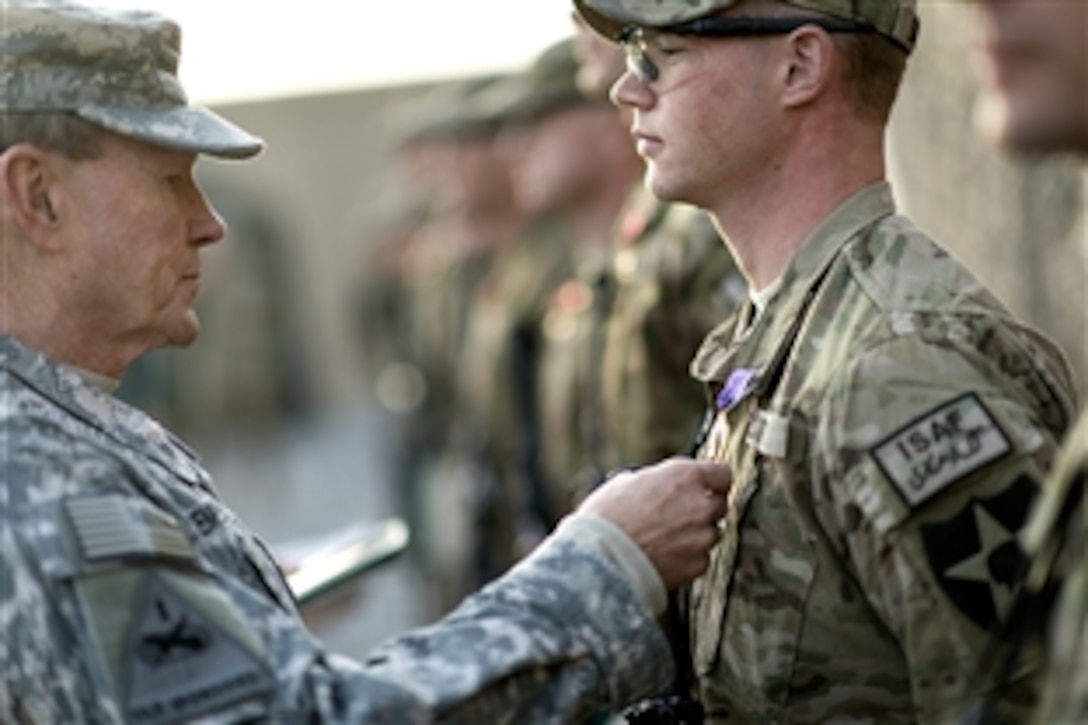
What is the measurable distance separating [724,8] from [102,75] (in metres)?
0.97

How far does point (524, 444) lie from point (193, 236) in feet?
17.3

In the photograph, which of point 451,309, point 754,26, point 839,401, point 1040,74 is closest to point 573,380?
point 451,309

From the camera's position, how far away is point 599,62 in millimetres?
5438

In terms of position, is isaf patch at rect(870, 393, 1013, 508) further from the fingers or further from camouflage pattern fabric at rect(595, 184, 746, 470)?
camouflage pattern fabric at rect(595, 184, 746, 470)

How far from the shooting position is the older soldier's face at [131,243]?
3.26m

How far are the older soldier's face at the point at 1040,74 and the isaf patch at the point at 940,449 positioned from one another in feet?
1.82

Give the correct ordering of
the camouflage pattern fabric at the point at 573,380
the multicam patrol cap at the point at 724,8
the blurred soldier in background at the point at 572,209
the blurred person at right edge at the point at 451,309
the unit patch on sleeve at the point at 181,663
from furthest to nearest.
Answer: the blurred person at right edge at the point at 451,309 < the blurred soldier in background at the point at 572,209 < the camouflage pattern fabric at the point at 573,380 < the multicam patrol cap at the point at 724,8 < the unit patch on sleeve at the point at 181,663

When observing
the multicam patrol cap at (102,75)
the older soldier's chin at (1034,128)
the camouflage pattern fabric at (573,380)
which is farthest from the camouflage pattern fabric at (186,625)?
the camouflage pattern fabric at (573,380)

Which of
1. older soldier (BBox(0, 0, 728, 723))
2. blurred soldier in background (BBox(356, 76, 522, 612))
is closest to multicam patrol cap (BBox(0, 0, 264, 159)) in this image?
older soldier (BBox(0, 0, 728, 723))

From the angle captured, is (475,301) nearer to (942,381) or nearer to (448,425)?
(448,425)

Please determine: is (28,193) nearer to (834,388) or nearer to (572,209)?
A: (834,388)

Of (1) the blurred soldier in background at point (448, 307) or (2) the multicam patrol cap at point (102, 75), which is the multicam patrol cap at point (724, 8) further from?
(1) the blurred soldier in background at point (448, 307)

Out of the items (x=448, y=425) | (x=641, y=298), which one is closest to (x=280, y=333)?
(x=448, y=425)

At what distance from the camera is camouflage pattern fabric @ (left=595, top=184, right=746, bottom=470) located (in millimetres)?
5559
